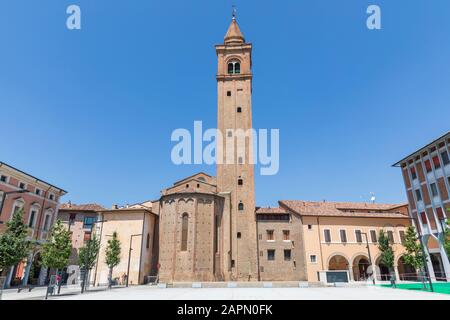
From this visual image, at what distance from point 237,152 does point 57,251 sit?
27.6m

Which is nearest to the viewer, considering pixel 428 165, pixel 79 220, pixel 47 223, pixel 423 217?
pixel 47 223

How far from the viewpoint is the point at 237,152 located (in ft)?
145

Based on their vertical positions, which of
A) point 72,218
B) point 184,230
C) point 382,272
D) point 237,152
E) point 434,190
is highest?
point 237,152

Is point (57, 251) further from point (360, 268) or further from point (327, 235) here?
point (360, 268)

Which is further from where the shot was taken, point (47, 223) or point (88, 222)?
point (88, 222)

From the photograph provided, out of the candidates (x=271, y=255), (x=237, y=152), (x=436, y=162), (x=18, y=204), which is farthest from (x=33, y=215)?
(x=436, y=162)

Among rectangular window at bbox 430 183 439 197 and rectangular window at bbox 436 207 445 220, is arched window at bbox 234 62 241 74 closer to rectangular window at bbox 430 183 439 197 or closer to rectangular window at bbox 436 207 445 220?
rectangular window at bbox 430 183 439 197

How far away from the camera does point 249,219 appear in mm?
40969

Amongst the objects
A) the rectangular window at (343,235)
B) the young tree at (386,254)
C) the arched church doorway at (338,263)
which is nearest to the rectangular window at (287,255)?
the arched church doorway at (338,263)

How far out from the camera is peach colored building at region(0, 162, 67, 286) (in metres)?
29.1

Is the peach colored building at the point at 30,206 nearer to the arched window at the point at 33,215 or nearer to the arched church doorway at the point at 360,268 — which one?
the arched window at the point at 33,215

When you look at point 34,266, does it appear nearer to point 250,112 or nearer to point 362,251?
point 250,112

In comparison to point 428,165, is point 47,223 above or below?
below
